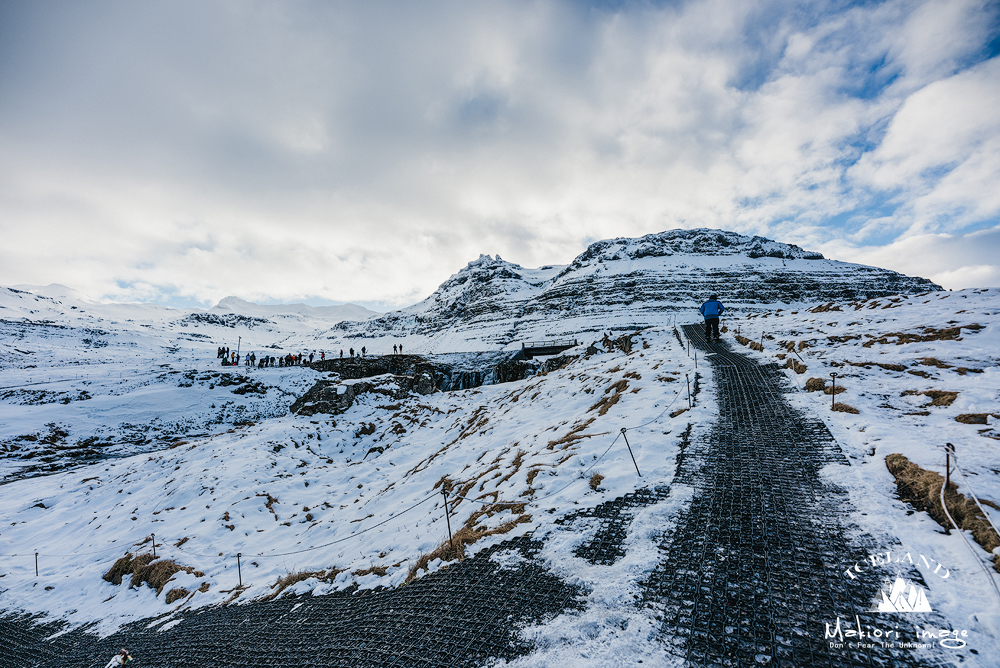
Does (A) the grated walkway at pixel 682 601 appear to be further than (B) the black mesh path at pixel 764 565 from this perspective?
Yes

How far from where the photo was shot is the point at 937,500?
4273 millimetres

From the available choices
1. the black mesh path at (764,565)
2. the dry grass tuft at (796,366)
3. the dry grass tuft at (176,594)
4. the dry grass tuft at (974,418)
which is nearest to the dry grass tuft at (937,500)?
the black mesh path at (764,565)

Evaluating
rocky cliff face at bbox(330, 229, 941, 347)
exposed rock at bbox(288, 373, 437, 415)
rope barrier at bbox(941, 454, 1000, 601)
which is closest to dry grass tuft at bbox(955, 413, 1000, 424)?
rope barrier at bbox(941, 454, 1000, 601)

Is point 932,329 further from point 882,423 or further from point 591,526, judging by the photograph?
point 591,526

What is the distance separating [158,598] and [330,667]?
24.9 feet

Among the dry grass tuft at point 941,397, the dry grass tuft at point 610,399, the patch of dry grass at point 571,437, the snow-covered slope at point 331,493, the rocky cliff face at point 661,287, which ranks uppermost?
the rocky cliff face at point 661,287

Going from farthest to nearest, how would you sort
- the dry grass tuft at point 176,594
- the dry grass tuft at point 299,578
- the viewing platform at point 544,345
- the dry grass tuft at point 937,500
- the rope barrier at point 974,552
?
the viewing platform at point 544,345
the dry grass tuft at point 176,594
the dry grass tuft at point 299,578
the dry grass tuft at point 937,500
the rope barrier at point 974,552

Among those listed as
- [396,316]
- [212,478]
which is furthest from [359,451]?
[396,316]

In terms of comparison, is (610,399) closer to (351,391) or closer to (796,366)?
(796,366)

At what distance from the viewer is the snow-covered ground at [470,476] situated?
4.42 metres

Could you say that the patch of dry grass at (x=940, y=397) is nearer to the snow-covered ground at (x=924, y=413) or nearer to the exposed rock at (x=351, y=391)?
the snow-covered ground at (x=924, y=413)

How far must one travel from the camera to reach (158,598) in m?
8.27

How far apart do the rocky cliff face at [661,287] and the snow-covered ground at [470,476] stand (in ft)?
145

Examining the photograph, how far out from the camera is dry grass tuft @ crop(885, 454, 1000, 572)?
3.65m
